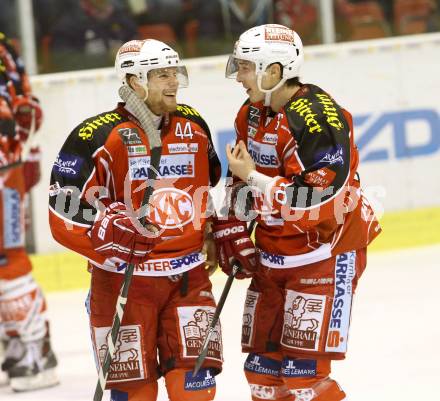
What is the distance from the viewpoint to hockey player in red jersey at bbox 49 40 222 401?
3.76 m

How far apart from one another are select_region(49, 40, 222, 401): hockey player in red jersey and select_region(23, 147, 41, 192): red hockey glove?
169 centimetres

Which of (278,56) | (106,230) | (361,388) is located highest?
(278,56)

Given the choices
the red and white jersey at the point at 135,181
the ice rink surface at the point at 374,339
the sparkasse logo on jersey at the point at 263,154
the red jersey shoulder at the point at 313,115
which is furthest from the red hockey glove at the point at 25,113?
the red jersey shoulder at the point at 313,115

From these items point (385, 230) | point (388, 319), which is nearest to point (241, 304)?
point (388, 319)

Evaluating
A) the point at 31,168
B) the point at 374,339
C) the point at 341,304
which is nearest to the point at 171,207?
the point at 341,304

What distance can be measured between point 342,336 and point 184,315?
0.49 metres

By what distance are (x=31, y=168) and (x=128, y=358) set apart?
6.37ft

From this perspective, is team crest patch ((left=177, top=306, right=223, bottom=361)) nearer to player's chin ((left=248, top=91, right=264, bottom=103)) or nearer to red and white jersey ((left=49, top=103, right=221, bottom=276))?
red and white jersey ((left=49, top=103, right=221, bottom=276))

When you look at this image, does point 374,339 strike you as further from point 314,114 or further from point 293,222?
point 314,114

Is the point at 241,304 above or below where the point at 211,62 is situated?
below

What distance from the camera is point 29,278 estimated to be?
528cm

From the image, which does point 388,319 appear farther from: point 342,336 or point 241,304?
point 342,336

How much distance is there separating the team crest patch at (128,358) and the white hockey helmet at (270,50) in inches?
33.0

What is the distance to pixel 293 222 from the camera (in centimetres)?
379
